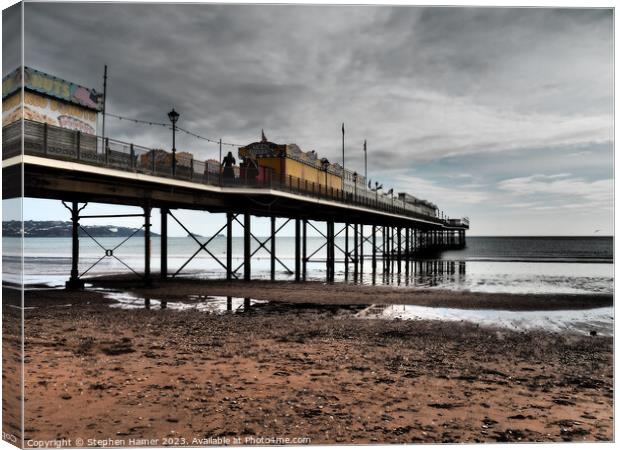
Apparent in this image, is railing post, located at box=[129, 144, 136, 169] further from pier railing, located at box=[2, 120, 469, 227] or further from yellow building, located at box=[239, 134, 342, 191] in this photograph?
yellow building, located at box=[239, 134, 342, 191]

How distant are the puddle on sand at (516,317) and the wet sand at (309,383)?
151cm

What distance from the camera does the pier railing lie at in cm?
1068

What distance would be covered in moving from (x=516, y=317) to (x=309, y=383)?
971cm

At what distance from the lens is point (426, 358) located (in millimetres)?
8805

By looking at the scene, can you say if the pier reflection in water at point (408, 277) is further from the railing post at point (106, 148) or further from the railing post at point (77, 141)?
the railing post at point (77, 141)

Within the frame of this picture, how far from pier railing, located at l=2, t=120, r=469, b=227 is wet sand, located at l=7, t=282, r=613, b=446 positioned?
10.5 feet

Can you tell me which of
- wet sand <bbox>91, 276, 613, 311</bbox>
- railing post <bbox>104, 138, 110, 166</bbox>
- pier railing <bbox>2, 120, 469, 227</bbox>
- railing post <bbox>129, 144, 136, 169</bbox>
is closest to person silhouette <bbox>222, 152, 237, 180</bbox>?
pier railing <bbox>2, 120, 469, 227</bbox>

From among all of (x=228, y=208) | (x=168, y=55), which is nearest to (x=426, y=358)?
(x=168, y=55)

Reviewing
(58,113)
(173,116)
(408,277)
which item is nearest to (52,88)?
(58,113)

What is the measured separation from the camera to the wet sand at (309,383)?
18.7 ft

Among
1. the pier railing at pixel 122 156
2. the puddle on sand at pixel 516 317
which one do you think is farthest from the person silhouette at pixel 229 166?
the puddle on sand at pixel 516 317

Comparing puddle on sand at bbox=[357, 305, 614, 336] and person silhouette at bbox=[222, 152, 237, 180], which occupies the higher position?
person silhouette at bbox=[222, 152, 237, 180]

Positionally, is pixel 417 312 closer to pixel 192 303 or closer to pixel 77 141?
pixel 192 303

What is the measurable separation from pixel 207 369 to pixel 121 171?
8876 millimetres
